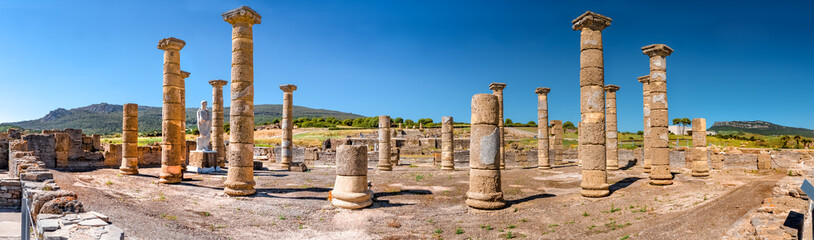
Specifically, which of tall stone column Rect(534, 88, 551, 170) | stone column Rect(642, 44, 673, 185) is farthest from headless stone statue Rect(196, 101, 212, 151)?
stone column Rect(642, 44, 673, 185)

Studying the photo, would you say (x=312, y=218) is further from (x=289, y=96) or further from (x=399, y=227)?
(x=289, y=96)

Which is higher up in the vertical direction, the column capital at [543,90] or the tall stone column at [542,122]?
the column capital at [543,90]

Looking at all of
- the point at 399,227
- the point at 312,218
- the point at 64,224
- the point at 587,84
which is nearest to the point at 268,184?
the point at 312,218

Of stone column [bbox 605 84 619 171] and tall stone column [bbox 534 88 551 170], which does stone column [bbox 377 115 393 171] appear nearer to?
tall stone column [bbox 534 88 551 170]

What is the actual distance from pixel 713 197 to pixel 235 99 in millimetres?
13710

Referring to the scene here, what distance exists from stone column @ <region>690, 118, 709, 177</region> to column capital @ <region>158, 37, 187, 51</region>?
2093 centimetres

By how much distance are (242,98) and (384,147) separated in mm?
11140

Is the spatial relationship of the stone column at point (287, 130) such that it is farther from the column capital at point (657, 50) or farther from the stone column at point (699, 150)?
the stone column at point (699, 150)

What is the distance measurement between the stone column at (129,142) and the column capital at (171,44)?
4642 mm

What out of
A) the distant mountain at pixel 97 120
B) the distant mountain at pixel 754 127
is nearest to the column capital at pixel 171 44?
the distant mountain at pixel 97 120

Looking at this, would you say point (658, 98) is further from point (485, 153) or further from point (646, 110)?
point (485, 153)

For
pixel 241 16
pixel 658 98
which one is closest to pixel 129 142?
pixel 241 16

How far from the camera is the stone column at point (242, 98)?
44.7ft

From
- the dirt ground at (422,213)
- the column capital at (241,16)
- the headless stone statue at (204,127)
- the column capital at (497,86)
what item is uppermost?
the column capital at (241,16)
